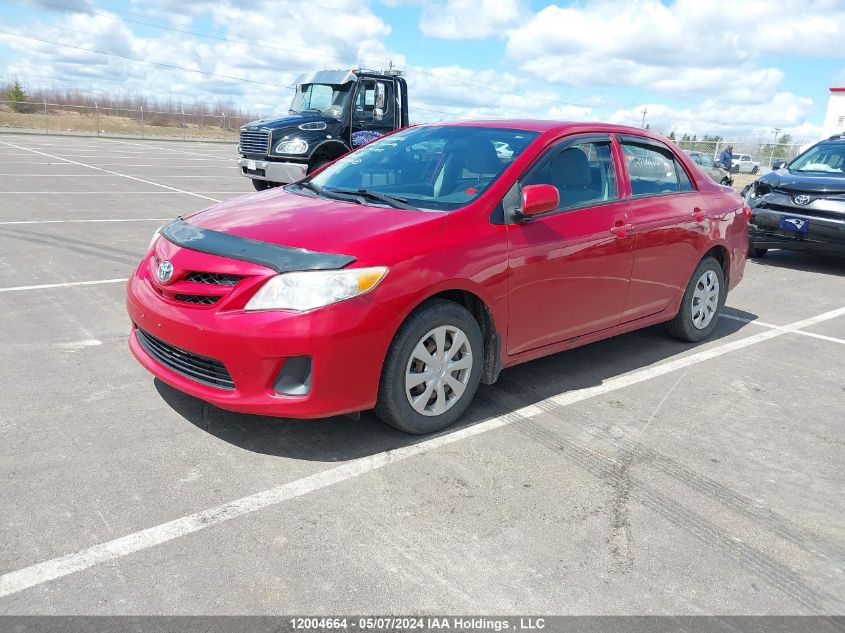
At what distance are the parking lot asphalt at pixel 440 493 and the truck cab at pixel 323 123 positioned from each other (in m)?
9.37

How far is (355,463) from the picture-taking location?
3506 millimetres

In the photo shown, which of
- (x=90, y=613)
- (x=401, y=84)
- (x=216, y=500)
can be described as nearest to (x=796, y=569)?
(x=216, y=500)

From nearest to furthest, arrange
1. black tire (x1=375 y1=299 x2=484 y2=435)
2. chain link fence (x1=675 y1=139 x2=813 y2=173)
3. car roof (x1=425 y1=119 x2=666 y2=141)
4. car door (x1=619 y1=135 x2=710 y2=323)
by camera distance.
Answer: black tire (x1=375 y1=299 x2=484 y2=435) < car roof (x1=425 y1=119 x2=666 y2=141) < car door (x1=619 y1=135 x2=710 y2=323) < chain link fence (x1=675 y1=139 x2=813 y2=173)

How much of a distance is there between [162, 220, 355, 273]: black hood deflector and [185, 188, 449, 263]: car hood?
0.04 metres

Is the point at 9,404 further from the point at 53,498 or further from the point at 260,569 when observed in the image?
the point at 260,569

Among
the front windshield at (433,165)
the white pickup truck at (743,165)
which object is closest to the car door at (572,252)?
the front windshield at (433,165)

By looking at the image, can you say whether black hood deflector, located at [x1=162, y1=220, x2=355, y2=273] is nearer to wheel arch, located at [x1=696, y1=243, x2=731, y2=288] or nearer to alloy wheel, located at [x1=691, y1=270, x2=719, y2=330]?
alloy wheel, located at [x1=691, y1=270, x2=719, y2=330]

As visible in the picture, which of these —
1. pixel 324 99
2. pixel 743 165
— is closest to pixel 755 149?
pixel 743 165

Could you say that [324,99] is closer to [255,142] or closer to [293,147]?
[293,147]

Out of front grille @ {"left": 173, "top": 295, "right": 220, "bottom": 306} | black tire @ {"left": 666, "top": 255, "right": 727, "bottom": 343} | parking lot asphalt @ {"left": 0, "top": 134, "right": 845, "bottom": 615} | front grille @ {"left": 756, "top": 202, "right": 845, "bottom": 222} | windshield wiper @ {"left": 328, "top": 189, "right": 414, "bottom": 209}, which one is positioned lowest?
parking lot asphalt @ {"left": 0, "top": 134, "right": 845, "bottom": 615}

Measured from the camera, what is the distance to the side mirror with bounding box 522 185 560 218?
157 inches

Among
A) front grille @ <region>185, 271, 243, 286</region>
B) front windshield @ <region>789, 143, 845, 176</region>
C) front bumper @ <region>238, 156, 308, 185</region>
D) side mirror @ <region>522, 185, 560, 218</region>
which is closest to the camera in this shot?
front grille @ <region>185, 271, 243, 286</region>

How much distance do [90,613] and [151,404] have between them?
69.1 inches

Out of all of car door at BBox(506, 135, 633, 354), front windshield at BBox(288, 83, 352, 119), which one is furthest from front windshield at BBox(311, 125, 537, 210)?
front windshield at BBox(288, 83, 352, 119)
